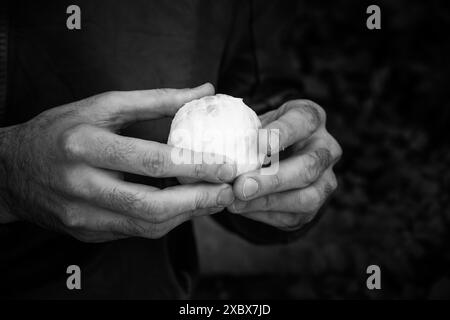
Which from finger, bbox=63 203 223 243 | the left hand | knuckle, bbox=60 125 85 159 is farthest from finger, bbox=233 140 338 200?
knuckle, bbox=60 125 85 159

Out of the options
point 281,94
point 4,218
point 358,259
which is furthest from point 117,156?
point 358,259

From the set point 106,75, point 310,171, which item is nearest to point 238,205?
point 310,171

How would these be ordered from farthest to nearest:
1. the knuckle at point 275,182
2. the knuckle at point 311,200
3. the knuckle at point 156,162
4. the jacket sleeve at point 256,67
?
1. the jacket sleeve at point 256,67
2. the knuckle at point 311,200
3. the knuckle at point 275,182
4. the knuckle at point 156,162

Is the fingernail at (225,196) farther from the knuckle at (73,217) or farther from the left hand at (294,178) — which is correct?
the knuckle at (73,217)

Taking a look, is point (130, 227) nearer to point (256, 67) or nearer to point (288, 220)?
point (288, 220)

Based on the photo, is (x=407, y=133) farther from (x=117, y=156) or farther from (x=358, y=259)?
(x=117, y=156)

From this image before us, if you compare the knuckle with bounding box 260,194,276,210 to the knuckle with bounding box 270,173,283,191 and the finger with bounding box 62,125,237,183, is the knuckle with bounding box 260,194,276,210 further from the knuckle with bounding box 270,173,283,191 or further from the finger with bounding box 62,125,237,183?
the finger with bounding box 62,125,237,183

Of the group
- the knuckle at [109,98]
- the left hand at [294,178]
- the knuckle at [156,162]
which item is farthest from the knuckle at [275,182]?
the knuckle at [109,98]

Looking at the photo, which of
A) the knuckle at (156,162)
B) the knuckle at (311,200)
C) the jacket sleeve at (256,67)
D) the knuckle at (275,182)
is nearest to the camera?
the knuckle at (156,162)
